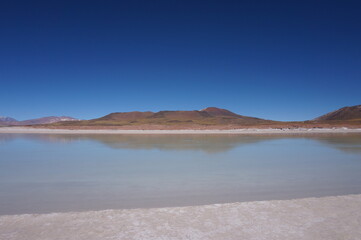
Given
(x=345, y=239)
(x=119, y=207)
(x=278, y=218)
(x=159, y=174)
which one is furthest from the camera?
(x=159, y=174)

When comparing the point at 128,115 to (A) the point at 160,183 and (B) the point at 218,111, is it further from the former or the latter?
(A) the point at 160,183

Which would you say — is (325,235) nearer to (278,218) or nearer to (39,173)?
(278,218)

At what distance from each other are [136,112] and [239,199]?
4988 inches

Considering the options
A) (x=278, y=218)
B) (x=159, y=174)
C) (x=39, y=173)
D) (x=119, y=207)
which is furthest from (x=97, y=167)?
(x=278, y=218)

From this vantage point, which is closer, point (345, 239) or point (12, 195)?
point (345, 239)

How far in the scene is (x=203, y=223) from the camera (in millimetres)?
3863

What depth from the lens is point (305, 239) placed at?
3379 mm

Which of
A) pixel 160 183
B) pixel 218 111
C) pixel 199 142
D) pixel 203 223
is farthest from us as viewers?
pixel 218 111

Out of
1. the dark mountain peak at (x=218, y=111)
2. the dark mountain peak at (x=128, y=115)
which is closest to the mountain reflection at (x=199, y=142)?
the dark mountain peak at (x=128, y=115)

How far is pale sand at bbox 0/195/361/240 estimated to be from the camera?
3496 millimetres

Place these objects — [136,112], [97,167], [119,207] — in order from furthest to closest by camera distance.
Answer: [136,112] → [97,167] → [119,207]

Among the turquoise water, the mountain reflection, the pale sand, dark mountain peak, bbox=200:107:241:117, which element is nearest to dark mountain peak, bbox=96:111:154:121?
dark mountain peak, bbox=200:107:241:117

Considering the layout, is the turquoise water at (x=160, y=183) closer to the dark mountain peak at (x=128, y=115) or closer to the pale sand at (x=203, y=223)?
the pale sand at (x=203, y=223)

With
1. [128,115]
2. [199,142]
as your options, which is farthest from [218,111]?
[199,142]
